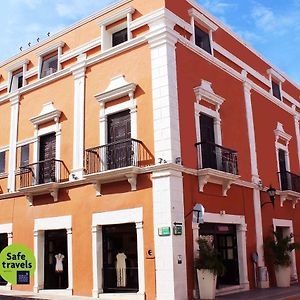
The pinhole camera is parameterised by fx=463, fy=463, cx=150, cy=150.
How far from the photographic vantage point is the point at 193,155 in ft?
44.2

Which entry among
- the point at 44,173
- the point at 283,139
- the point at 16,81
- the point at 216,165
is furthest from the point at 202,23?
the point at 16,81

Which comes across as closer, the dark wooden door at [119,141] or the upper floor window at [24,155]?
the dark wooden door at [119,141]

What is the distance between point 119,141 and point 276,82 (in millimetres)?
9819

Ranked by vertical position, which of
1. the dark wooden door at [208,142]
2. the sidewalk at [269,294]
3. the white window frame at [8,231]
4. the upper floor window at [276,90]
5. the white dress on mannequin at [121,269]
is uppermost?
the upper floor window at [276,90]

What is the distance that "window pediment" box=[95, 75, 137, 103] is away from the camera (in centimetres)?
1375

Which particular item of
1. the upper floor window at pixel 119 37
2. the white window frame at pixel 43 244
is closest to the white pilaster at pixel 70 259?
the white window frame at pixel 43 244

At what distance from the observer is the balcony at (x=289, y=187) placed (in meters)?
17.9

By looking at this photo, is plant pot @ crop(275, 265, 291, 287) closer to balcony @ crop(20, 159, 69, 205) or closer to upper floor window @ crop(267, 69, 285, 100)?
upper floor window @ crop(267, 69, 285, 100)

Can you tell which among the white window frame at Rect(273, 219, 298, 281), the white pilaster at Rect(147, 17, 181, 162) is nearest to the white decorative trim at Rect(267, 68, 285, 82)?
the white window frame at Rect(273, 219, 298, 281)

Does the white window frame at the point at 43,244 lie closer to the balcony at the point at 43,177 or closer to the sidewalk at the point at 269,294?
the balcony at the point at 43,177

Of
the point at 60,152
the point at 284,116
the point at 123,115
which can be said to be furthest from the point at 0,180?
the point at 284,116

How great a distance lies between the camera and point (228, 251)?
1516 cm

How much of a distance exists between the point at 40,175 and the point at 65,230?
214cm

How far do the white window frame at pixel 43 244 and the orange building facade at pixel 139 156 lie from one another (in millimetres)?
41
